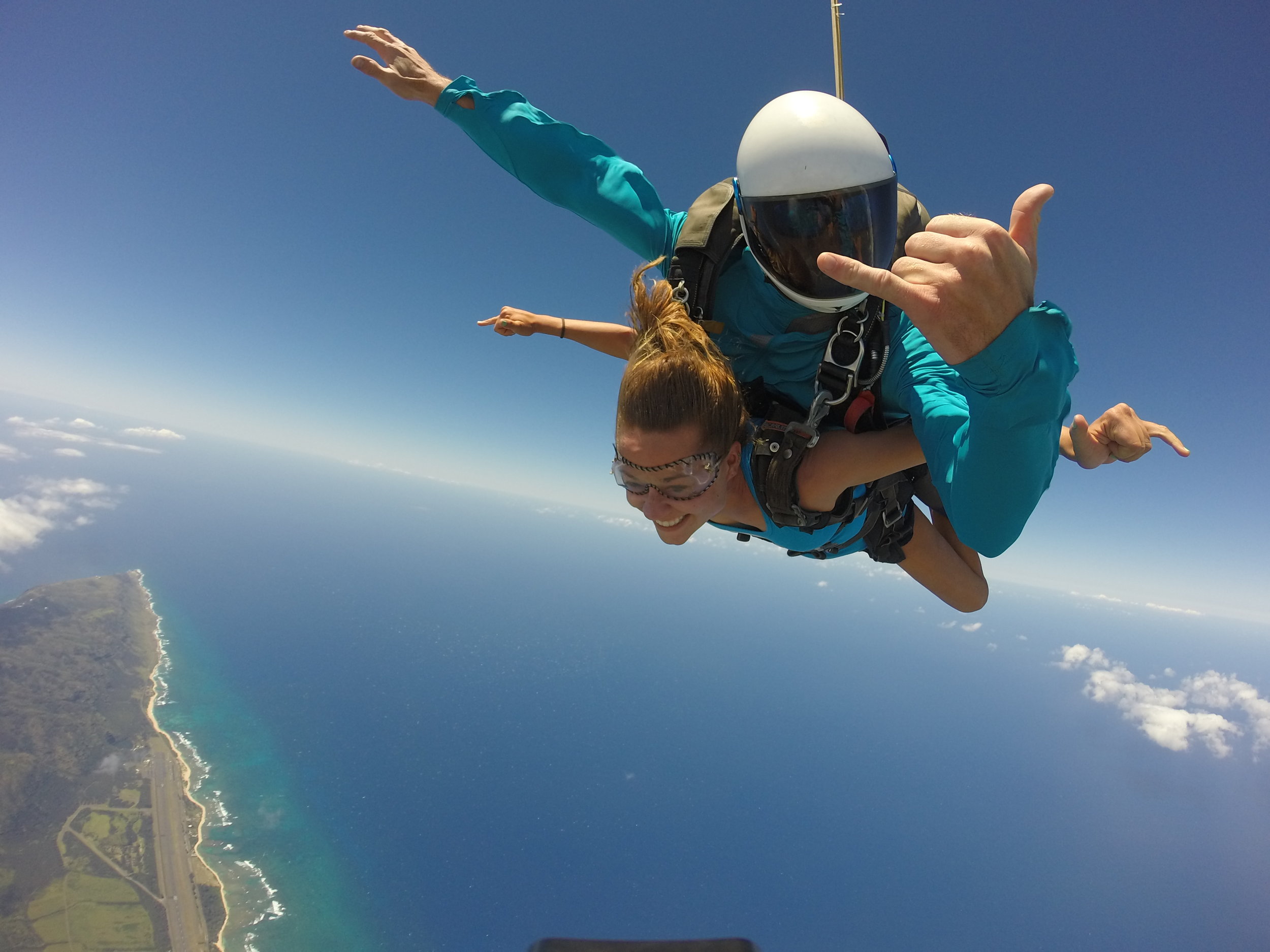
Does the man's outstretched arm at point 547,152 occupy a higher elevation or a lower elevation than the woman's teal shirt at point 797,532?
higher

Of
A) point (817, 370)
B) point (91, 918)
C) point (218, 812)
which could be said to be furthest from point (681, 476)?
point (218, 812)

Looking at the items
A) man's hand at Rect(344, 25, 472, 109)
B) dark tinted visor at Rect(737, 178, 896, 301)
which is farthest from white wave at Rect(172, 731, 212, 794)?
dark tinted visor at Rect(737, 178, 896, 301)

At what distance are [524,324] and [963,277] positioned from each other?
1.94 metres

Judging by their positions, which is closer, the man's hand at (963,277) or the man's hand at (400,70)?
the man's hand at (963,277)

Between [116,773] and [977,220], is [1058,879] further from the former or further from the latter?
[116,773]

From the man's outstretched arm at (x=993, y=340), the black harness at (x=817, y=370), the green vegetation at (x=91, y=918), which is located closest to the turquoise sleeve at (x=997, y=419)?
the man's outstretched arm at (x=993, y=340)

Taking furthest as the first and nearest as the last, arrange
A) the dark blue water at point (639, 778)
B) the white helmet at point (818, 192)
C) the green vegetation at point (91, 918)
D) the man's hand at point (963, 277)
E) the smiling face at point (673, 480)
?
1. the dark blue water at point (639, 778)
2. the green vegetation at point (91, 918)
3. the smiling face at point (673, 480)
4. the white helmet at point (818, 192)
5. the man's hand at point (963, 277)

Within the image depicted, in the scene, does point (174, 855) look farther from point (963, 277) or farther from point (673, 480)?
point (963, 277)

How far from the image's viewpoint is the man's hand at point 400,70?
171cm

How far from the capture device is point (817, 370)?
1.53 metres

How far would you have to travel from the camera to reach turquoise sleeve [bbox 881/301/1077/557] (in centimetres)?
73

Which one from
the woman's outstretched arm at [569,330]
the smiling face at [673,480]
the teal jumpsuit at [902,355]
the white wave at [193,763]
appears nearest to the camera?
the teal jumpsuit at [902,355]

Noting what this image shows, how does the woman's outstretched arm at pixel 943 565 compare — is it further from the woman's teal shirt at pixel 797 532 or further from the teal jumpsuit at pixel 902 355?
the teal jumpsuit at pixel 902 355

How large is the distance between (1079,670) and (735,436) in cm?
17004
